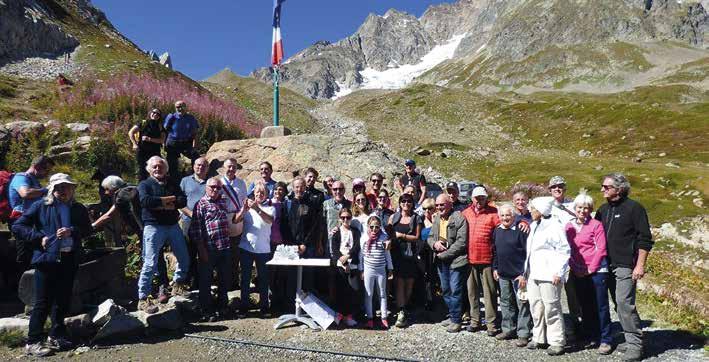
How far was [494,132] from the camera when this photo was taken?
215 ft

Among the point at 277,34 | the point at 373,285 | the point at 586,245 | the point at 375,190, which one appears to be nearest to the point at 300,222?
the point at 373,285

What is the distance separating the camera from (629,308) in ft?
24.0

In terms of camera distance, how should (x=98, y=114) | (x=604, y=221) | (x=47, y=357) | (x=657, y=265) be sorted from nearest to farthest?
(x=47, y=357), (x=604, y=221), (x=657, y=265), (x=98, y=114)

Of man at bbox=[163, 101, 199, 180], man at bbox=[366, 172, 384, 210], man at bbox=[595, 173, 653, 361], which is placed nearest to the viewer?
man at bbox=[595, 173, 653, 361]

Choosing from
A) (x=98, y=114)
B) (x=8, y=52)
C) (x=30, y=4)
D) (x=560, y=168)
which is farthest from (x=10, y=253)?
(x=560, y=168)

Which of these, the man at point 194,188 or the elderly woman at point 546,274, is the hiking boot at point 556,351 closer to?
the elderly woman at point 546,274

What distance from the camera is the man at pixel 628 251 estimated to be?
285 inches

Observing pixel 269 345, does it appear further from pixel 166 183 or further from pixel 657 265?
pixel 657 265

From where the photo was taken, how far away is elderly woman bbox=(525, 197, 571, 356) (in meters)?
7.49

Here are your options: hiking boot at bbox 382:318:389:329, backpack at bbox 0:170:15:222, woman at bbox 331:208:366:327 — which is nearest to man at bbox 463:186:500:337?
hiking boot at bbox 382:318:389:329

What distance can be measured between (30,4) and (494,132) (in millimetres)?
55306

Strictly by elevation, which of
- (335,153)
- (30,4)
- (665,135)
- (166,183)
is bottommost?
(166,183)

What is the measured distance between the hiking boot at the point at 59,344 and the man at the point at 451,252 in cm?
654

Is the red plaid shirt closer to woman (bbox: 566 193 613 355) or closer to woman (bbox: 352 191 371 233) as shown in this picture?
woman (bbox: 352 191 371 233)
